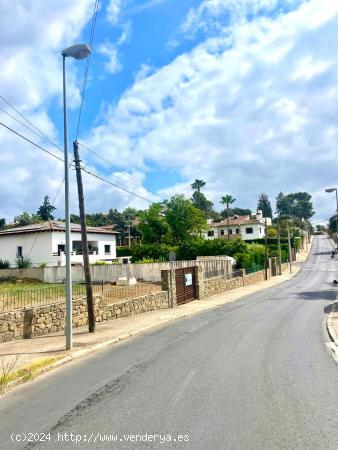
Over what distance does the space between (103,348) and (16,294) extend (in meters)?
4.53

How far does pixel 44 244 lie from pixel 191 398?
38.9 m

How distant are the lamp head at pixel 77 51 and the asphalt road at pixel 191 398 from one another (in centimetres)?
842

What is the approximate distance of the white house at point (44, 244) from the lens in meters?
43.8

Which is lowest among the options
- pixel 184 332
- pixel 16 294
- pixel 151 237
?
pixel 184 332

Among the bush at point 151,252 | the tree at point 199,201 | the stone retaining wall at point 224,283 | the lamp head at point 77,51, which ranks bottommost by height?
the stone retaining wall at point 224,283

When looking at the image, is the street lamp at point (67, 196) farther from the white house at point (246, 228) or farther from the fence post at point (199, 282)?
the white house at point (246, 228)

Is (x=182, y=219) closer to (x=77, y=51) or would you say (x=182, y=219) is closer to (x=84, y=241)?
(x=84, y=241)

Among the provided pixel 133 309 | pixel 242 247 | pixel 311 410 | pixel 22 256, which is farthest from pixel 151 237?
pixel 311 410

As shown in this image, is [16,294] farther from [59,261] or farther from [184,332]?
[59,261]

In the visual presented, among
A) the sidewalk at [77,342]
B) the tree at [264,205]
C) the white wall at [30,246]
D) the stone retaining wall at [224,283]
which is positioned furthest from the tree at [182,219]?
the tree at [264,205]

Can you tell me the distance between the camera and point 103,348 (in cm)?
1363

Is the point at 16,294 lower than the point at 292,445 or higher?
higher

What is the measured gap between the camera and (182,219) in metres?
63.1

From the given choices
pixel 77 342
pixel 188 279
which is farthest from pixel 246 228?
pixel 77 342
